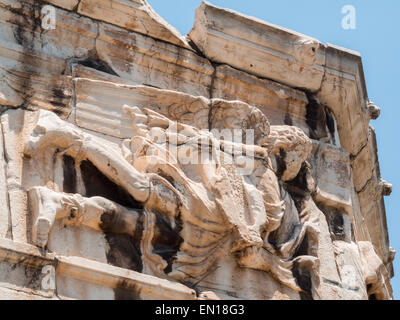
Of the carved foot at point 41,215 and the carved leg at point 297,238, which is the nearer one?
the carved foot at point 41,215

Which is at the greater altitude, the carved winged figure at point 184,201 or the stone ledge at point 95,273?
the carved winged figure at point 184,201

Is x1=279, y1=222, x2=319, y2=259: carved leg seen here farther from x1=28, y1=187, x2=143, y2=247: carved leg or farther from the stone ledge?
x1=28, y1=187, x2=143, y2=247: carved leg

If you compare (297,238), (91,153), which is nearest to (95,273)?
(91,153)

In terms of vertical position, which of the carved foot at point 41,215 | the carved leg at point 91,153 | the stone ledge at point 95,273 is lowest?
the stone ledge at point 95,273

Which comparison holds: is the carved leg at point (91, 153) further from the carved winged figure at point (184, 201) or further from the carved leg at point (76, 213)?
the carved leg at point (76, 213)

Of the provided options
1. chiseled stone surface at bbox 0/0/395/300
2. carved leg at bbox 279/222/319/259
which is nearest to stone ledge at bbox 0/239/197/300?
chiseled stone surface at bbox 0/0/395/300

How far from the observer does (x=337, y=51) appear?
10273 millimetres

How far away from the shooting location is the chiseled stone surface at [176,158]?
7.93 m

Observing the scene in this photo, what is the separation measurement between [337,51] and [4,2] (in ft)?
10.3

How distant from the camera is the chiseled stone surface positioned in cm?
793

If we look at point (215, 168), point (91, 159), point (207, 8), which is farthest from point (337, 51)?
point (91, 159)

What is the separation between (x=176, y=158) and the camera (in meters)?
8.69

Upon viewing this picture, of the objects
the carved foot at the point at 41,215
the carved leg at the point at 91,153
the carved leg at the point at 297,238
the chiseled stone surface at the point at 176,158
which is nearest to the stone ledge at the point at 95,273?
the chiseled stone surface at the point at 176,158
